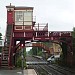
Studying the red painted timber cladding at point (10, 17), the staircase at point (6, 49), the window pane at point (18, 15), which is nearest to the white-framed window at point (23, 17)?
the window pane at point (18, 15)

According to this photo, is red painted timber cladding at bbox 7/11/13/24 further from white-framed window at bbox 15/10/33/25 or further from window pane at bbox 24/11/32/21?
window pane at bbox 24/11/32/21

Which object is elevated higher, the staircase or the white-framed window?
the white-framed window

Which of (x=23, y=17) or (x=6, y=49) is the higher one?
(x=23, y=17)

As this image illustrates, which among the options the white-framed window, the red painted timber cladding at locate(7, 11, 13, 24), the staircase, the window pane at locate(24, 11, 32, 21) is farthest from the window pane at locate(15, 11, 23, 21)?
the staircase

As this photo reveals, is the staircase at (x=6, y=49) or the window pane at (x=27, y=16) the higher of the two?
the window pane at (x=27, y=16)

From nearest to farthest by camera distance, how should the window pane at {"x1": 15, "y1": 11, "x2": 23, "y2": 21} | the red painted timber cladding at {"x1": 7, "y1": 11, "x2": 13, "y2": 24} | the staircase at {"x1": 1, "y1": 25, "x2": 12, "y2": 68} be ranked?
1. the staircase at {"x1": 1, "y1": 25, "x2": 12, "y2": 68}
2. the window pane at {"x1": 15, "y1": 11, "x2": 23, "y2": 21}
3. the red painted timber cladding at {"x1": 7, "y1": 11, "x2": 13, "y2": 24}

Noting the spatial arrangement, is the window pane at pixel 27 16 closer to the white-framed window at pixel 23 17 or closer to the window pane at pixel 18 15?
the white-framed window at pixel 23 17

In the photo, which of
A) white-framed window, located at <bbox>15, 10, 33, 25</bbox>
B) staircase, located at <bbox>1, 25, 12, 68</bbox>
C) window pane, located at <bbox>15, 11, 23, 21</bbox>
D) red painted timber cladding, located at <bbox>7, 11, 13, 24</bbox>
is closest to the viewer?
staircase, located at <bbox>1, 25, 12, 68</bbox>

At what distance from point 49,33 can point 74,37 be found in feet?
11.3

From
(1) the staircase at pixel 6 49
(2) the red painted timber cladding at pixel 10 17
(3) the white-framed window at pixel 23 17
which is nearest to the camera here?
(1) the staircase at pixel 6 49

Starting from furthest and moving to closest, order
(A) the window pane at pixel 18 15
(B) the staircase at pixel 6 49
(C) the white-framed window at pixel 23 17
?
(A) the window pane at pixel 18 15 < (C) the white-framed window at pixel 23 17 < (B) the staircase at pixel 6 49

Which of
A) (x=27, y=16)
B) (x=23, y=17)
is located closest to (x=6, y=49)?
(x=23, y=17)

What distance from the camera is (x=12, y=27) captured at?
130 feet

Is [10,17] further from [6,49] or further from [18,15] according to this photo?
[6,49]
